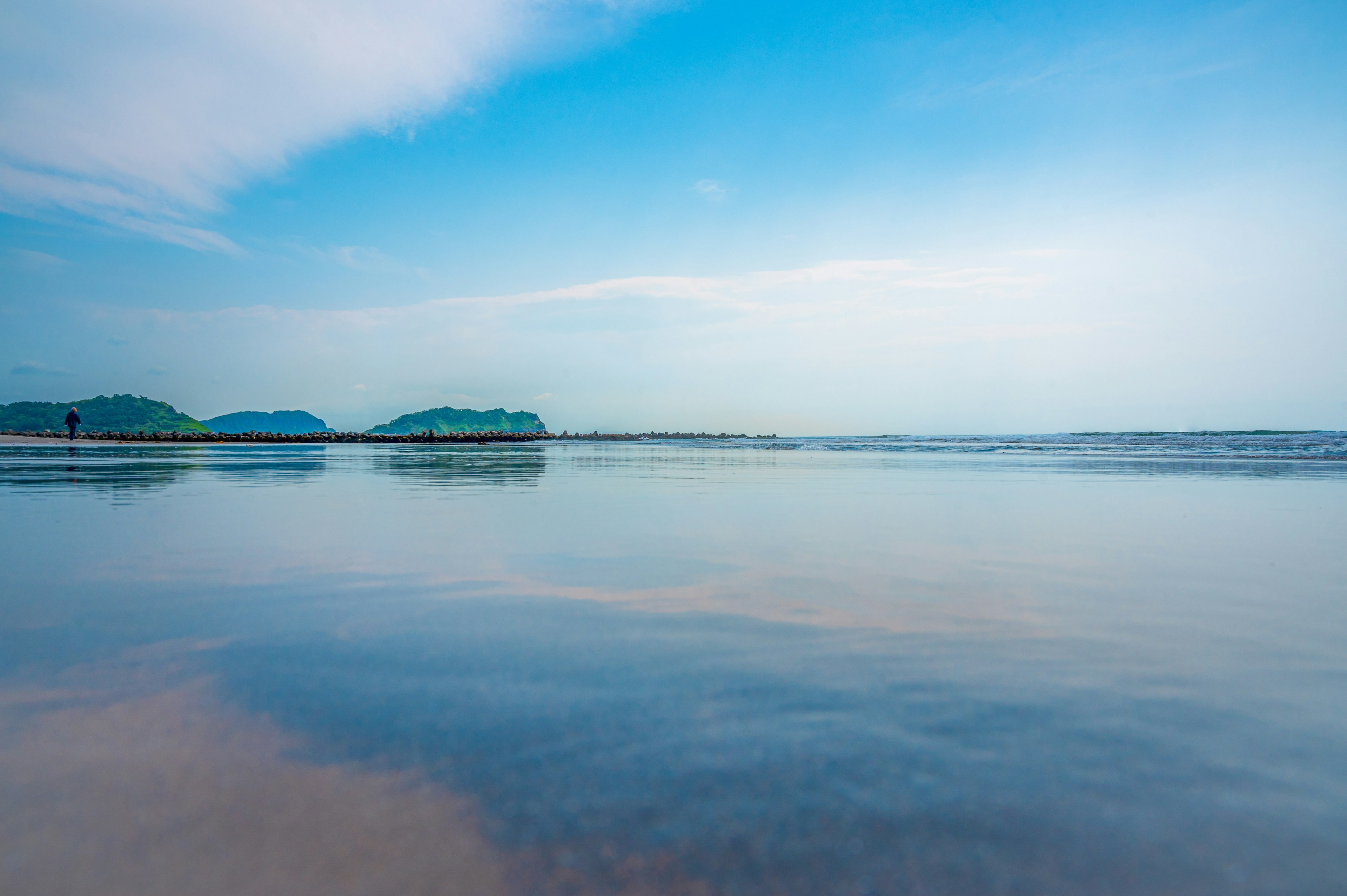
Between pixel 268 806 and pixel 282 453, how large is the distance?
1235 inches

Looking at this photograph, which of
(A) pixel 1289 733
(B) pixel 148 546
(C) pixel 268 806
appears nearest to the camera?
(C) pixel 268 806

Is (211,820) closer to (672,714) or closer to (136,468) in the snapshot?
(672,714)

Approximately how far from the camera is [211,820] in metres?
1.86

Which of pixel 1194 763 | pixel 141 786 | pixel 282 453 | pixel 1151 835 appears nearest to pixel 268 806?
pixel 141 786

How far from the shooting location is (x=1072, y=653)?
10.7ft

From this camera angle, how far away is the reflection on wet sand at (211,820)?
162 cm

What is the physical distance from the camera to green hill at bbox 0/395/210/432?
207 ft

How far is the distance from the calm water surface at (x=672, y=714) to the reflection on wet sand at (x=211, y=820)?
0.04 feet

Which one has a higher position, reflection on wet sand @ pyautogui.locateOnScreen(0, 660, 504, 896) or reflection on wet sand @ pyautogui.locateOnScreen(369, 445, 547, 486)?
reflection on wet sand @ pyautogui.locateOnScreen(369, 445, 547, 486)

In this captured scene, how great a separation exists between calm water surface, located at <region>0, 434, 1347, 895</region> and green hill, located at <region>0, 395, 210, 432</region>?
71.8 meters

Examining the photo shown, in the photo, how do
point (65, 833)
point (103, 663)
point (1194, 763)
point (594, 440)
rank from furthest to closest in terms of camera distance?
point (594, 440) → point (103, 663) → point (1194, 763) → point (65, 833)

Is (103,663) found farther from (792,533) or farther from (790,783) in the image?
(792,533)

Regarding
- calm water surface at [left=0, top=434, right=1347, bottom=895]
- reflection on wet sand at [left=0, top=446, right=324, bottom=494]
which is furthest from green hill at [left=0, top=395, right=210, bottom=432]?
calm water surface at [left=0, top=434, right=1347, bottom=895]

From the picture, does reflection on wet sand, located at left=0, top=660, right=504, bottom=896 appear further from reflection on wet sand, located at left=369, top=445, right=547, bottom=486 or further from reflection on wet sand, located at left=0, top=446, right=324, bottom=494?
reflection on wet sand, located at left=0, top=446, right=324, bottom=494
